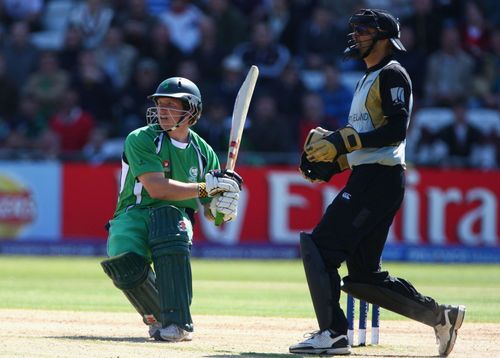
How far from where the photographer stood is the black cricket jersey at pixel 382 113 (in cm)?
719

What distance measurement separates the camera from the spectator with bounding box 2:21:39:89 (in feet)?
67.5

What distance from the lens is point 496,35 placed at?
68.3 ft

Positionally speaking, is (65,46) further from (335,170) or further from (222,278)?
(335,170)

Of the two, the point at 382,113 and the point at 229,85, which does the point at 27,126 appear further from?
the point at 382,113

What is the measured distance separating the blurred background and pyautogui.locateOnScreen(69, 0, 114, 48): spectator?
3cm

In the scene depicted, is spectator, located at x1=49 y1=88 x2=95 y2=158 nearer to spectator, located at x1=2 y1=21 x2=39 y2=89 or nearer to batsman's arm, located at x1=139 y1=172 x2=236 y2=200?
spectator, located at x1=2 y1=21 x2=39 y2=89

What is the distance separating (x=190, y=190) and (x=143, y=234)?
47 centimetres

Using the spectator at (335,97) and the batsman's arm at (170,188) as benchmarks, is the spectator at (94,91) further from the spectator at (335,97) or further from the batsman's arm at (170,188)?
the batsman's arm at (170,188)

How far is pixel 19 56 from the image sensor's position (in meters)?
20.7

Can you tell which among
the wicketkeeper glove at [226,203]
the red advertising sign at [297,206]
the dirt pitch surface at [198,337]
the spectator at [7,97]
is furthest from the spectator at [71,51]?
the wicketkeeper glove at [226,203]

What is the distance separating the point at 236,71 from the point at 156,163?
11.6m

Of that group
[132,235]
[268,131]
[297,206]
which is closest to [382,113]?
[132,235]

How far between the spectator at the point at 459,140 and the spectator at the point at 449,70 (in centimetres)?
99

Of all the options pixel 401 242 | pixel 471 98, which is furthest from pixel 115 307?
pixel 471 98
